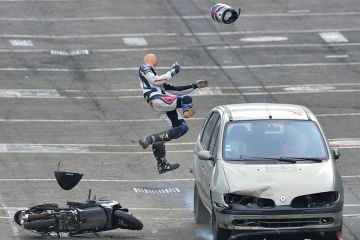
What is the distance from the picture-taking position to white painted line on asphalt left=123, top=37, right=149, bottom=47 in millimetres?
37531

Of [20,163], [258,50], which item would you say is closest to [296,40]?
[258,50]

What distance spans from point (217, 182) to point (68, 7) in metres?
27.3

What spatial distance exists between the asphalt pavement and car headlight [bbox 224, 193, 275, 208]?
6.21 ft

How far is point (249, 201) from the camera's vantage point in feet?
50.8

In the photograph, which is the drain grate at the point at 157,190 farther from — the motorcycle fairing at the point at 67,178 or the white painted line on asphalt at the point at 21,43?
the white painted line on asphalt at the point at 21,43

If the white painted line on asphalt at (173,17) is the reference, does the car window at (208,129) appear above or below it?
below

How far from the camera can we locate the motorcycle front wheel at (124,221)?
17.0 m

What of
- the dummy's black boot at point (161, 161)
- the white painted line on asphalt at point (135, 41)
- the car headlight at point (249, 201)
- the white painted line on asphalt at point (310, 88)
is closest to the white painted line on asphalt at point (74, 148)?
the dummy's black boot at point (161, 161)

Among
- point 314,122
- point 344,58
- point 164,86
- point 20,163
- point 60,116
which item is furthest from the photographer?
point 344,58

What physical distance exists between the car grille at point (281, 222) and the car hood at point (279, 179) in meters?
0.25

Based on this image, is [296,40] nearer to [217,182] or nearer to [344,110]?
[344,110]

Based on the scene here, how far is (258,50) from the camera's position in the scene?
3662 centimetres

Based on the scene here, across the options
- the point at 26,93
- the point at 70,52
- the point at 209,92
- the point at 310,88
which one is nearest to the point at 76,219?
the point at 26,93

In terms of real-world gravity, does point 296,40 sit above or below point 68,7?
below
